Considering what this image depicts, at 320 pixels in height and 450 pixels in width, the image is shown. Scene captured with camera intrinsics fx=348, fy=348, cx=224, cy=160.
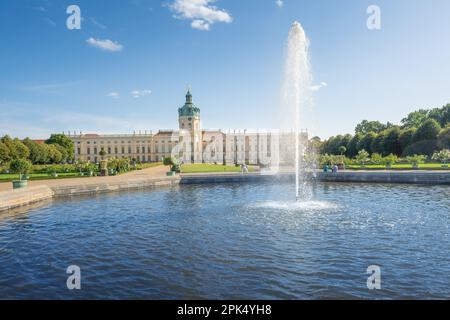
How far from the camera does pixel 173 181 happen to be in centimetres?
2948

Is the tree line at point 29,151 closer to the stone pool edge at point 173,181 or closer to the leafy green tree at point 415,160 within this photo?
the stone pool edge at point 173,181

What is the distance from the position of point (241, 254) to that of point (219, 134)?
92984 mm

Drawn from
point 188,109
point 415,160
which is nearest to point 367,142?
point 415,160

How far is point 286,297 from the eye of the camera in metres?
6.80

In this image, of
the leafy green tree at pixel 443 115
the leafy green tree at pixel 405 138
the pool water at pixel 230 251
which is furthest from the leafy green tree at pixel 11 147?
the leafy green tree at pixel 443 115

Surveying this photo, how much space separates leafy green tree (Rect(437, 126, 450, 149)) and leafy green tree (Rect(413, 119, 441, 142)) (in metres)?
3.86

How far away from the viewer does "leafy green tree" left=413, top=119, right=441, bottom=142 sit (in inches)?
2004

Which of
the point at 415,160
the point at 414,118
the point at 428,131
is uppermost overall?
the point at 414,118

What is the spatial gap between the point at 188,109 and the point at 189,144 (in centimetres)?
950

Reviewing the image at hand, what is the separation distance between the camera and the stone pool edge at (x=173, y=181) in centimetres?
1872

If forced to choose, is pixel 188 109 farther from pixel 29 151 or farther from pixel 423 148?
pixel 423 148

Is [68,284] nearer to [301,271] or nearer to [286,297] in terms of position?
[286,297]

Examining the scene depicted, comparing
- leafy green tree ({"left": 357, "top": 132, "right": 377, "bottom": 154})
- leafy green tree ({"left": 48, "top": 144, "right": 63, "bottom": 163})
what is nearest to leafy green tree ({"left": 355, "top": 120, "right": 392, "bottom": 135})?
leafy green tree ({"left": 357, "top": 132, "right": 377, "bottom": 154})
